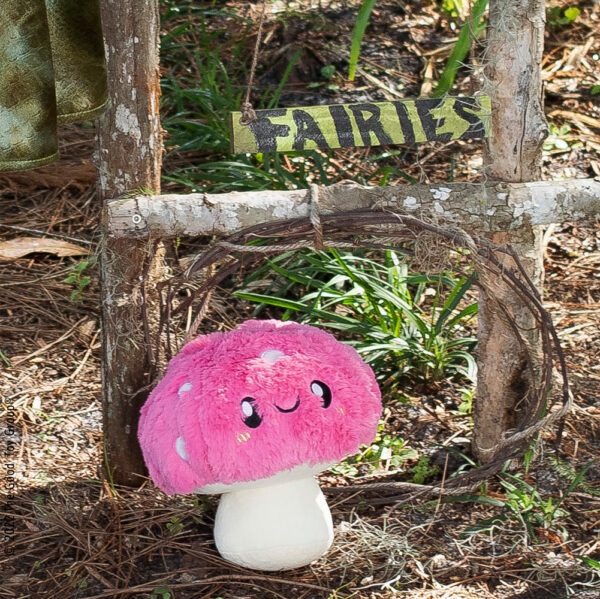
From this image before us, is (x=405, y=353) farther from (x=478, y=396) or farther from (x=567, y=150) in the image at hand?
(x=567, y=150)

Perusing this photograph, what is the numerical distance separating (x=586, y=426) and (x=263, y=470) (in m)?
1.09

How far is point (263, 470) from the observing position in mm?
1645

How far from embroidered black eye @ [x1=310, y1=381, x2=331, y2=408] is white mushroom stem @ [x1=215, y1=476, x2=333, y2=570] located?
0.18m

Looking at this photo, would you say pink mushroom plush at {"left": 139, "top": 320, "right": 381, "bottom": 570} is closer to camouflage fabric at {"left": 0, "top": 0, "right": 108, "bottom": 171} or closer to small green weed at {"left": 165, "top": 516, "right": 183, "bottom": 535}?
small green weed at {"left": 165, "top": 516, "right": 183, "bottom": 535}

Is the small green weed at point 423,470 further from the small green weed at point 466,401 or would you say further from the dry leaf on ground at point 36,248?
the dry leaf on ground at point 36,248

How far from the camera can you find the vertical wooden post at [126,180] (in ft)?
5.82

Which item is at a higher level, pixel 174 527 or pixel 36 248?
pixel 36 248

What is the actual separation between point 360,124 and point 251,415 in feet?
2.17

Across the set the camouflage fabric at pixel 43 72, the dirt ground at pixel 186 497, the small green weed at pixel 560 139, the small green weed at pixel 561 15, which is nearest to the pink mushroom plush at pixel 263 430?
the dirt ground at pixel 186 497

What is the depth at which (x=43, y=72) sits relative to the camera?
153 centimetres

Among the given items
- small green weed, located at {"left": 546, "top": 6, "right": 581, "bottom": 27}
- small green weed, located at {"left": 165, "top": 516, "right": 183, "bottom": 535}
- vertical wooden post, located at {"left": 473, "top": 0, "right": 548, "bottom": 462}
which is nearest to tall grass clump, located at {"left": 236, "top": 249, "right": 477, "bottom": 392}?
vertical wooden post, located at {"left": 473, "top": 0, "right": 548, "bottom": 462}

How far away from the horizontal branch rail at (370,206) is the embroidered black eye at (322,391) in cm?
37

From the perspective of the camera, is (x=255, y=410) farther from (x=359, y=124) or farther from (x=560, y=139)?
(x=560, y=139)

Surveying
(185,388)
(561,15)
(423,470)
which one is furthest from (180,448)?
(561,15)
